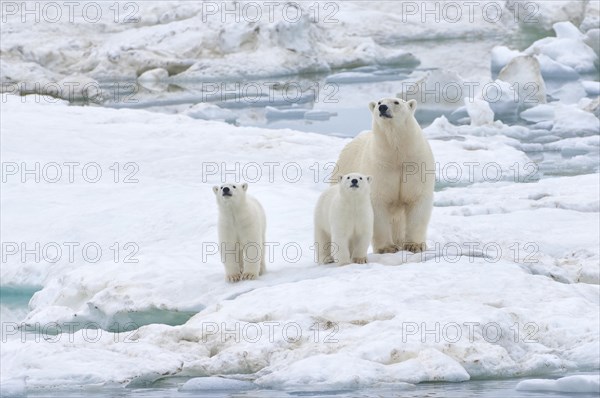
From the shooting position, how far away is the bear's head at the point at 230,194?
8617 mm

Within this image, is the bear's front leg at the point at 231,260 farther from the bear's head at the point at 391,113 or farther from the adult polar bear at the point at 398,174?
the bear's head at the point at 391,113

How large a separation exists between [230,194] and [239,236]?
1.22 feet

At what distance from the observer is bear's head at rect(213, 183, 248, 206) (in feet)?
28.3

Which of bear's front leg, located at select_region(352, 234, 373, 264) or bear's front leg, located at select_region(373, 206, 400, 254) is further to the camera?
bear's front leg, located at select_region(373, 206, 400, 254)

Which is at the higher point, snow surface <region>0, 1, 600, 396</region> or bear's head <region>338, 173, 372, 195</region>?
bear's head <region>338, 173, 372, 195</region>

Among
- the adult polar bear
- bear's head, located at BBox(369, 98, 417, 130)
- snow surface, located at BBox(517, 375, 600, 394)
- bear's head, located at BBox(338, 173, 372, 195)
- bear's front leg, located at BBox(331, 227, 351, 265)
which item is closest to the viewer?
snow surface, located at BBox(517, 375, 600, 394)

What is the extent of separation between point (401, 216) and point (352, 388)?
9.17 feet

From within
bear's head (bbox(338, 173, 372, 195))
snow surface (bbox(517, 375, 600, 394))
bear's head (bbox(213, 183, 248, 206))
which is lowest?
snow surface (bbox(517, 375, 600, 394))

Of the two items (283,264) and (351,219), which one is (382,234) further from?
(283,264)

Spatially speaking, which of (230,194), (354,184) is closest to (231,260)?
(230,194)

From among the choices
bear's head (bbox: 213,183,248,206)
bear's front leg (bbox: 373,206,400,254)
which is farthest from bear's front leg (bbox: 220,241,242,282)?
bear's front leg (bbox: 373,206,400,254)

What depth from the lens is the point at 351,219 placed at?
8.58 m

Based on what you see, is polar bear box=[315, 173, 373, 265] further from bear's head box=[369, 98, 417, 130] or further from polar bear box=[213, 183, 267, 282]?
polar bear box=[213, 183, 267, 282]

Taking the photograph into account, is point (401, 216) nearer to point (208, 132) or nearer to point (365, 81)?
point (208, 132)
